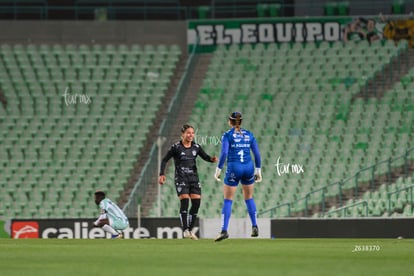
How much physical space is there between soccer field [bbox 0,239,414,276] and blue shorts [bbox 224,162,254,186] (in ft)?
6.37

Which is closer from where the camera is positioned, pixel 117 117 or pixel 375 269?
pixel 375 269

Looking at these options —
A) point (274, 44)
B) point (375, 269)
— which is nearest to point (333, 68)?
point (274, 44)

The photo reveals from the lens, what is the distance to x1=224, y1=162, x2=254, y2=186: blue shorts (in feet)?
67.8

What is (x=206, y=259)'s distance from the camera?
1481 cm

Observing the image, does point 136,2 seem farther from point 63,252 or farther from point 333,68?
point 63,252

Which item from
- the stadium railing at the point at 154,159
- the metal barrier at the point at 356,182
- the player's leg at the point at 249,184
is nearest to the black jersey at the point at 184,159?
the player's leg at the point at 249,184

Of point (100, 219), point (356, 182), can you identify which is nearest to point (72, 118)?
point (356, 182)

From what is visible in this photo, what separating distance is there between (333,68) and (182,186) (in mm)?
18169

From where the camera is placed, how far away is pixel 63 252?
16.7 metres

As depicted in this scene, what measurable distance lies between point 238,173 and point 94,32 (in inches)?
870

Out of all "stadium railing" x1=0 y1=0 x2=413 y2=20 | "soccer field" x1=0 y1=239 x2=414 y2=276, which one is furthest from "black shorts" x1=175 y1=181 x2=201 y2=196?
"stadium railing" x1=0 y1=0 x2=413 y2=20

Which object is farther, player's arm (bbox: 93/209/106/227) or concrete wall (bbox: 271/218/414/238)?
concrete wall (bbox: 271/218/414/238)

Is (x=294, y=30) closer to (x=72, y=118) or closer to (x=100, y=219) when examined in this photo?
(x=72, y=118)

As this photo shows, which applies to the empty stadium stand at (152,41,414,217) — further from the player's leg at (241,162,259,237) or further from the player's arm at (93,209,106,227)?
the player's leg at (241,162,259,237)
